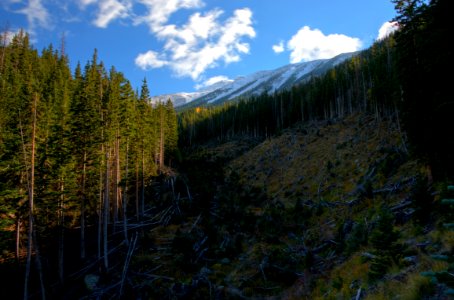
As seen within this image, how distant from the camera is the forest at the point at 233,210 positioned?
12.2m

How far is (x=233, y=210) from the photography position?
30875 mm

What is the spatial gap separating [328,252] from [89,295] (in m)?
16.1

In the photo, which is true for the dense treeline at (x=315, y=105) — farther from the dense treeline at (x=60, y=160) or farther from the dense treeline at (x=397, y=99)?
the dense treeline at (x=60, y=160)

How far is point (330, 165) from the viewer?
37125 mm

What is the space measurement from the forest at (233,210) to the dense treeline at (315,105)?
14960mm

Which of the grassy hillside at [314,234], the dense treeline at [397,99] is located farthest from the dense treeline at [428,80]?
the grassy hillside at [314,234]

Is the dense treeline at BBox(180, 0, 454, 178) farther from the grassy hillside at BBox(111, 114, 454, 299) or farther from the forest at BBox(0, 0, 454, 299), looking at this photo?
the grassy hillside at BBox(111, 114, 454, 299)

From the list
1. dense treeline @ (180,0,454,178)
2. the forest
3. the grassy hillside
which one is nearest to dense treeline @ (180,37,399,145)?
dense treeline @ (180,0,454,178)

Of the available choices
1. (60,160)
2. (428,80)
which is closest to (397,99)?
(428,80)

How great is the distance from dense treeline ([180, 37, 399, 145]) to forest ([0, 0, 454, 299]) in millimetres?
14960

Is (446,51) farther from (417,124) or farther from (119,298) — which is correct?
(119,298)

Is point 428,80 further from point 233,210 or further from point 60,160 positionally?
point 60,160

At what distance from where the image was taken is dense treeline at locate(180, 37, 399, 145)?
54347 millimetres

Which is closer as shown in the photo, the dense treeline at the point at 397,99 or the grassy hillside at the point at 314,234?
the grassy hillside at the point at 314,234
